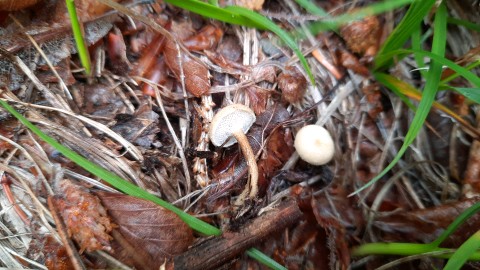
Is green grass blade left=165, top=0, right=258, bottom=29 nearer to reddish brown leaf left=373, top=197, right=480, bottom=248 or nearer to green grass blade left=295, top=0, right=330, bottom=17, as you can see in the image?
green grass blade left=295, top=0, right=330, bottom=17

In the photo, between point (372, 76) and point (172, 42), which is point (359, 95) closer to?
point (372, 76)

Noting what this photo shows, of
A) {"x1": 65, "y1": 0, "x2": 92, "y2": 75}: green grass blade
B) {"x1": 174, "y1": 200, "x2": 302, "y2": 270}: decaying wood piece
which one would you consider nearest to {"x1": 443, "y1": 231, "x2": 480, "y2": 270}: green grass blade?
{"x1": 174, "y1": 200, "x2": 302, "y2": 270}: decaying wood piece

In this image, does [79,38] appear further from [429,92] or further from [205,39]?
[429,92]

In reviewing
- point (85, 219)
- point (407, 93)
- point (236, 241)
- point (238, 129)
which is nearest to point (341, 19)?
point (407, 93)

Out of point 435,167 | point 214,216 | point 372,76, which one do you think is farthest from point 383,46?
point 214,216

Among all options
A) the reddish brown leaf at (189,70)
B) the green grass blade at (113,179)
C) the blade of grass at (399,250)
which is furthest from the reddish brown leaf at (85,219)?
the blade of grass at (399,250)

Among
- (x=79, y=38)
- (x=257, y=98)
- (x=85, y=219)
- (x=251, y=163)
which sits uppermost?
(x=79, y=38)

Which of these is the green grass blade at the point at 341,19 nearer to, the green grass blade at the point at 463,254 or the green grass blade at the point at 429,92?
the green grass blade at the point at 429,92
